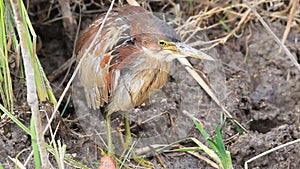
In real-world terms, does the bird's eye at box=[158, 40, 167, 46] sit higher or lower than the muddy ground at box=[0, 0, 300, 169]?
higher

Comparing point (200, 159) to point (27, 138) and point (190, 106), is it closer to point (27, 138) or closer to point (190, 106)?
point (190, 106)

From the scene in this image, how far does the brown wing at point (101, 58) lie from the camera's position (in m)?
2.59

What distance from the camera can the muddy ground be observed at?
266 centimetres

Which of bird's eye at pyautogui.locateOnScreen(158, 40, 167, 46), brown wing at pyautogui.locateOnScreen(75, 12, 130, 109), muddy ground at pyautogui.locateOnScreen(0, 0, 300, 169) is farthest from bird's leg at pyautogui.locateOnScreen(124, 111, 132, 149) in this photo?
bird's eye at pyautogui.locateOnScreen(158, 40, 167, 46)

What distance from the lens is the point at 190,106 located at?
3012 mm

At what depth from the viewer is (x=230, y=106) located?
298 cm

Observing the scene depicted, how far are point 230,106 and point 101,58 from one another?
2.38 ft

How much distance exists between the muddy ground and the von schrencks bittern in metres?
0.24

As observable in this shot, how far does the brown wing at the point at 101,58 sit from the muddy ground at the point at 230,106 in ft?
0.62

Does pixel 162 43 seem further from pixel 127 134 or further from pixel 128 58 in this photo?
pixel 127 134

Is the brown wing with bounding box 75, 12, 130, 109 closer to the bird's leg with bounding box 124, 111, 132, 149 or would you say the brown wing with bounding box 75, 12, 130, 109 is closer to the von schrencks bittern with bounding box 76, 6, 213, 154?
the von schrencks bittern with bounding box 76, 6, 213, 154

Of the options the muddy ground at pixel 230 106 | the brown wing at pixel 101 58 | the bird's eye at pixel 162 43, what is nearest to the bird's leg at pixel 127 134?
the muddy ground at pixel 230 106

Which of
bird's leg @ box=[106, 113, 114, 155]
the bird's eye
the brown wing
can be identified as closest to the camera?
the bird's eye

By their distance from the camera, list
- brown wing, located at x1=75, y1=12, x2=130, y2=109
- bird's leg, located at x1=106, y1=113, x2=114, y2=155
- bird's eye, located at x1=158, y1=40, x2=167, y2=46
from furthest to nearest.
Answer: bird's leg, located at x1=106, y1=113, x2=114, y2=155
brown wing, located at x1=75, y1=12, x2=130, y2=109
bird's eye, located at x1=158, y1=40, x2=167, y2=46
